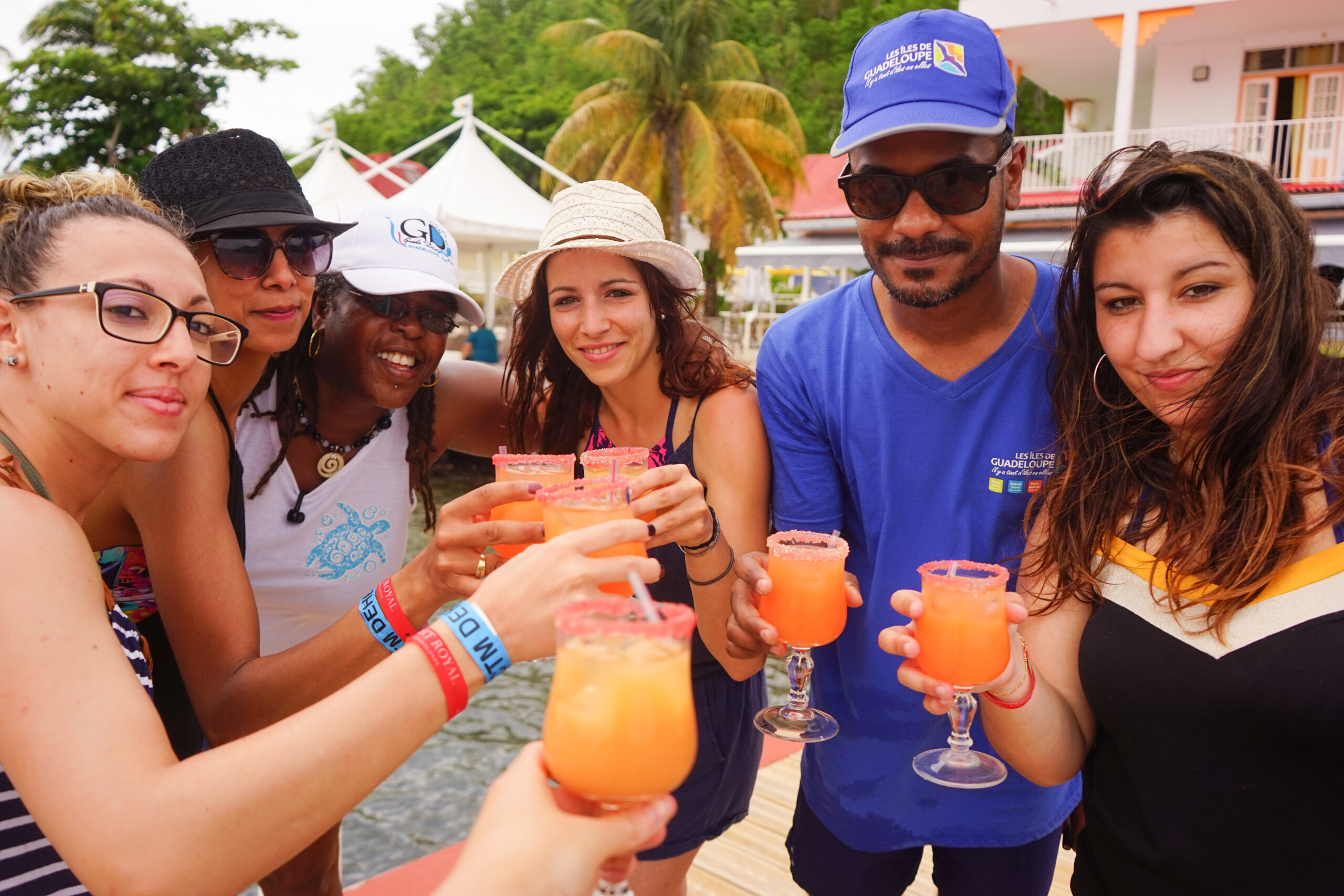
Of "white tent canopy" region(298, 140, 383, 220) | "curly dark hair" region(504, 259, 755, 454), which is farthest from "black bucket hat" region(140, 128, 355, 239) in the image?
"white tent canopy" region(298, 140, 383, 220)

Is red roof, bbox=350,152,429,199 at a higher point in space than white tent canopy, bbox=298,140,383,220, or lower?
higher

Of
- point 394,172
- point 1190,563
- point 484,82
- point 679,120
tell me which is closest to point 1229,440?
point 1190,563

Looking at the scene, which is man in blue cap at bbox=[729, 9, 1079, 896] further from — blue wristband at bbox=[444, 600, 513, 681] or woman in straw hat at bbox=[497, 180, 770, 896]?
blue wristband at bbox=[444, 600, 513, 681]

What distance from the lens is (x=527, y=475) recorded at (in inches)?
104

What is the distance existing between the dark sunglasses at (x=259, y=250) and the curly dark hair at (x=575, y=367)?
0.75m

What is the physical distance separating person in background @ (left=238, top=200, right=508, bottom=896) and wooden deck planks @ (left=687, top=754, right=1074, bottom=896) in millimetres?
1580

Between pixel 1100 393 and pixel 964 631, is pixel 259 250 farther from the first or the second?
pixel 1100 393

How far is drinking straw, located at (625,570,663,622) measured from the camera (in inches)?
60.4

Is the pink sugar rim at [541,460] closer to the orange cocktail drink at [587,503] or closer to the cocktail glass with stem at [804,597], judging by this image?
the orange cocktail drink at [587,503]

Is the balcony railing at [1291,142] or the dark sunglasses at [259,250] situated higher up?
the balcony railing at [1291,142]

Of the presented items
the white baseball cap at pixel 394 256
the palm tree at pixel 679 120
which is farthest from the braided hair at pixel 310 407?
the palm tree at pixel 679 120

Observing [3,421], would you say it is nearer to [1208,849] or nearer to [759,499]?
[759,499]

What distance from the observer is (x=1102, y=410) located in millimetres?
2402

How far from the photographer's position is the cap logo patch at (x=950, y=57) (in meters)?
2.46
